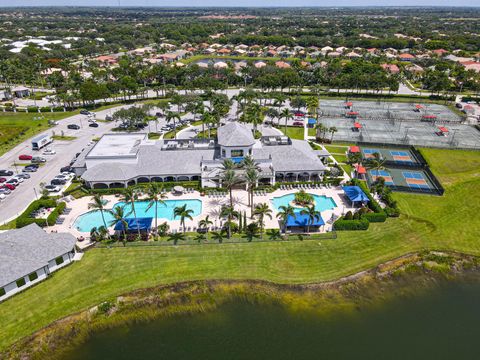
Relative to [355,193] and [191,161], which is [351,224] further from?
[191,161]

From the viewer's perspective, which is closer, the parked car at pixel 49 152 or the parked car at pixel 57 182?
the parked car at pixel 57 182

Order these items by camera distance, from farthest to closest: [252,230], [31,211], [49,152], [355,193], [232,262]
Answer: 1. [49,152]
2. [355,193]
3. [31,211]
4. [252,230]
5. [232,262]

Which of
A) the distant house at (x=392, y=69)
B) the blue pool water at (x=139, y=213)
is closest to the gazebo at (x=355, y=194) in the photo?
the blue pool water at (x=139, y=213)

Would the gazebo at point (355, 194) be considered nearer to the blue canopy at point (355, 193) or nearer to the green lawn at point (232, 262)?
the blue canopy at point (355, 193)

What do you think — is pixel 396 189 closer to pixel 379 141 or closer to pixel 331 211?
pixel 331 211

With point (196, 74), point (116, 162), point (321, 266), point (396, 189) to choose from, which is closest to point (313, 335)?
point (321, 266)

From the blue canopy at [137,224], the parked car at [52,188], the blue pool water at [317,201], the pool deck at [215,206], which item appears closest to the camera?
the blue canopy at [137,224]

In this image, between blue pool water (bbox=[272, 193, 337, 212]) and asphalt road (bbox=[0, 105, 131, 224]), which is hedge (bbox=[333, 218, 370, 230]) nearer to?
blue pool water (bbox=[272, 193, 337, 212])

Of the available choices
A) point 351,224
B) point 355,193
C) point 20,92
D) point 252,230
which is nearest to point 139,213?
point 252,230
